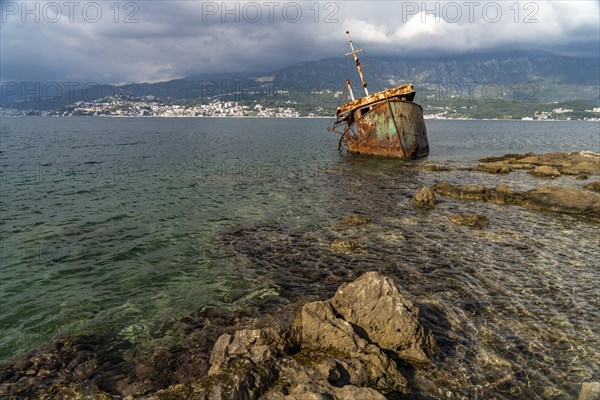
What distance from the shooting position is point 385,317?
807 centimetres

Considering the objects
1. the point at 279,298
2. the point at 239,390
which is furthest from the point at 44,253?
the point at 239,390

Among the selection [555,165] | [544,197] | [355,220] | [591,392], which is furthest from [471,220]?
[555,165]

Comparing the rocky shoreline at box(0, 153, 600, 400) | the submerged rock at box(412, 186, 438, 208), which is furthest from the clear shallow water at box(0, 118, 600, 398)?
the submerged rock at box(412, 186, 438, 208)

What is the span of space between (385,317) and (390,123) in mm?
33086

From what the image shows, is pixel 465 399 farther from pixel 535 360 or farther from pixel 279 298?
pixel 279 298

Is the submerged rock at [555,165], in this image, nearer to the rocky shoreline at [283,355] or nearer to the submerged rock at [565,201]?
the submerged rock at [565,201]

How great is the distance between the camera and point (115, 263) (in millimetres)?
13820

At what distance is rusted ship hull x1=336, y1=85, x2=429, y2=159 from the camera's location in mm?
36844

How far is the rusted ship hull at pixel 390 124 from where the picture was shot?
121 ft

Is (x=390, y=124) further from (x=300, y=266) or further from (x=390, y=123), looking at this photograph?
(x=300, y=266)

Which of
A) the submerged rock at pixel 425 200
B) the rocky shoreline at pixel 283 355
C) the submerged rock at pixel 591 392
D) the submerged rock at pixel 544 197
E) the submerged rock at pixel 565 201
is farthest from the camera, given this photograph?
the submerged rock at pixel 425 200

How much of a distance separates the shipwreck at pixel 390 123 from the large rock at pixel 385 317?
31.5 m

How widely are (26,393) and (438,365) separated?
355 inches

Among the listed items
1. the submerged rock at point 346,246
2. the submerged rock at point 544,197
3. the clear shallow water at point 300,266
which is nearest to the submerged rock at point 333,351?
the clear shallow water at point 300,266
